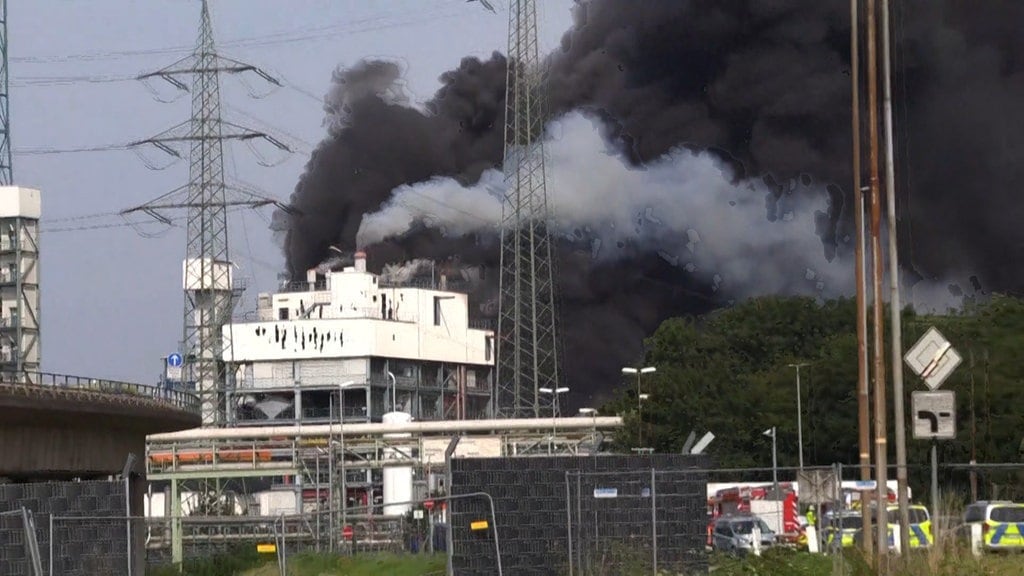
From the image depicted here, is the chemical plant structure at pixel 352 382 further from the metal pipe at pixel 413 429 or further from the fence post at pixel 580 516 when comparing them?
the fence post at pixel 580 516

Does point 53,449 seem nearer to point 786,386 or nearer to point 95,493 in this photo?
point 95,493

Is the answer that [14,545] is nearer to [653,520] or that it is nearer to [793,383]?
[653,520]

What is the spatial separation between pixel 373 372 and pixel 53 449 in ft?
389

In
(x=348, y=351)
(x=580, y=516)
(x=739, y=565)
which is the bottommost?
(x=739, y=565)

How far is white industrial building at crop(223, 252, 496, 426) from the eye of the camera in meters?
166

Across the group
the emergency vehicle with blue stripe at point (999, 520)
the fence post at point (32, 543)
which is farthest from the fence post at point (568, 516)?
the emergency vehicle with blue stripe at point (999, 520)

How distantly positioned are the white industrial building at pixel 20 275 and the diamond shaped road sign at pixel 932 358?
8918cm

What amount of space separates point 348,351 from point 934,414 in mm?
137756

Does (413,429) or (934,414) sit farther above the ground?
(934,414)

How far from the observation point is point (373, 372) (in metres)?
167

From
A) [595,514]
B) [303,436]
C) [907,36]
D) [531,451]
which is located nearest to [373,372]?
[303,436]

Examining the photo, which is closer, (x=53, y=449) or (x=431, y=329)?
(x=53, y=449)

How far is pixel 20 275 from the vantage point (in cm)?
11331

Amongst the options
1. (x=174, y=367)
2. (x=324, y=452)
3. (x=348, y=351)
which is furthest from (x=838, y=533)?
(x=348, y=351)
